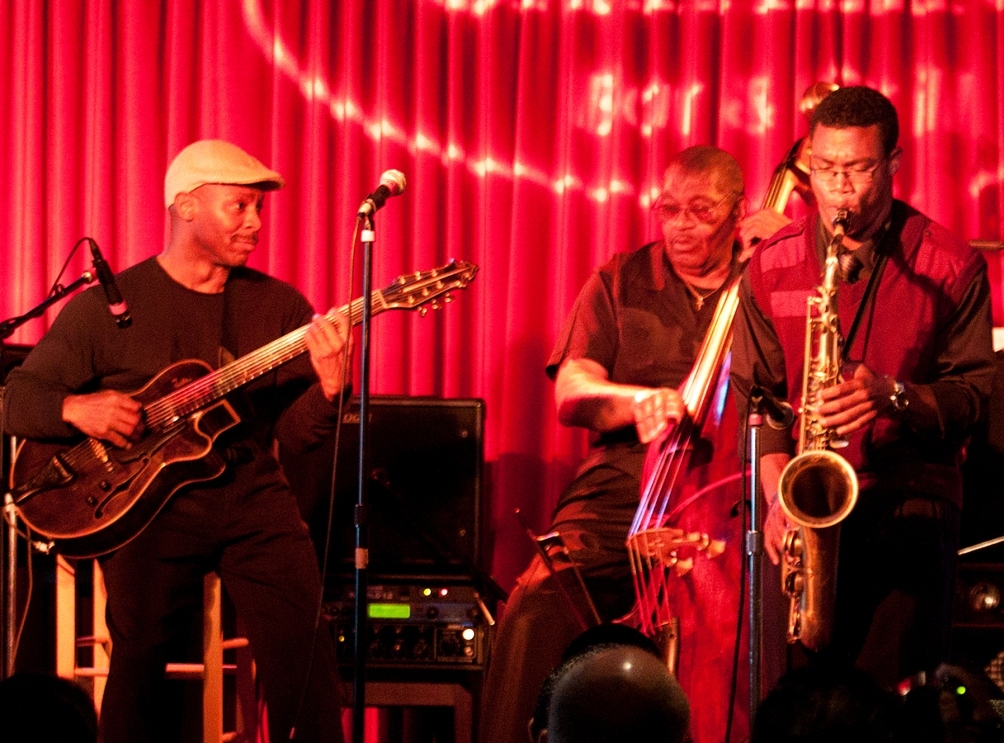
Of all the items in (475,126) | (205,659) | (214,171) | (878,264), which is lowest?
(205,659)

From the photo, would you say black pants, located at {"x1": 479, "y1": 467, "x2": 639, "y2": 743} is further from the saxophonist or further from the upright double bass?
the saxophonist

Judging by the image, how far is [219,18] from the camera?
17.4 feet

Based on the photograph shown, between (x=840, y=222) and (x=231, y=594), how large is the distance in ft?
7.04

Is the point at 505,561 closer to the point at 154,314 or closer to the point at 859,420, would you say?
the point at 154,314

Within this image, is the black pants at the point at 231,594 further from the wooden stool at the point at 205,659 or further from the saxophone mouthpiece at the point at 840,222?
the saxophone mouthpiece at the point at 840,222

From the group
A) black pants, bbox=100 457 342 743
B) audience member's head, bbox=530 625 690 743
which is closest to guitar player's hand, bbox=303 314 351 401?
black pants, bbox=100 457 342 743

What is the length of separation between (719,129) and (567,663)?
3.61m

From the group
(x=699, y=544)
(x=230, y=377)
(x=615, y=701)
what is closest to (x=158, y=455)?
(x=230, y=377)

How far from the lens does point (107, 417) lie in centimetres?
404

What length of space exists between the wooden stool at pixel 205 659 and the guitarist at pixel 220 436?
0.41 ft

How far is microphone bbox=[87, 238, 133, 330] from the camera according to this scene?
13.2 feet

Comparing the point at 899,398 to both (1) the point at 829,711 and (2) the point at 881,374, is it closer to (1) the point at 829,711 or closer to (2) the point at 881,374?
(2) the point at 881,374

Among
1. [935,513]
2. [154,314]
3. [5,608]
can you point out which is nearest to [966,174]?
[935,513]

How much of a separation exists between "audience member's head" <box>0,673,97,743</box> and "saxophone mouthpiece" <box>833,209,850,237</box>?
1.91m
